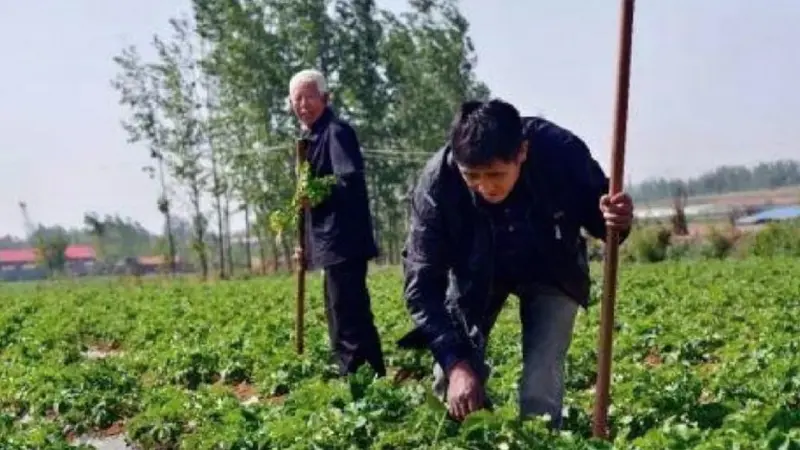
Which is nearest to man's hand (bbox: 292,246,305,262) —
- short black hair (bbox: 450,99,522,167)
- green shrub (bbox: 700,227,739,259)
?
short black hair (bbox: 450,99,522,167)

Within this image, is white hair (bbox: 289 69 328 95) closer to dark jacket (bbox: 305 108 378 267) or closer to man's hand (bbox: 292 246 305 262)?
dark jacket (bbox: 305 108 378 267)

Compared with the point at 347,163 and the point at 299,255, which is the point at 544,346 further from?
the point at 299,255

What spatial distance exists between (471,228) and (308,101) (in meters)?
3.49

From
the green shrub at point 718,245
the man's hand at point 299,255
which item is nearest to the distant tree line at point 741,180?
the green shrub at point 718,245

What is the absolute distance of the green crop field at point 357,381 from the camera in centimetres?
486

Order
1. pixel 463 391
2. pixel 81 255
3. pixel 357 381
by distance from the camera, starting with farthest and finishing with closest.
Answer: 1. pixel 81 255
2. pixel 357 381
3. pixel 463 391

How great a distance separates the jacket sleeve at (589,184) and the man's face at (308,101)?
11.4 feet

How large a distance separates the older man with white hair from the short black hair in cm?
379

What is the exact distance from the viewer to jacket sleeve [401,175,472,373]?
15.5ft

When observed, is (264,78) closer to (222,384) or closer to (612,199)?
(222,384)

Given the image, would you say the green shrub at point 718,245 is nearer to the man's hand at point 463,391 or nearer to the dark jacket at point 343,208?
the dark jacket at point 343,208

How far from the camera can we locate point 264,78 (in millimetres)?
47312

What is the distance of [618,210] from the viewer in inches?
178

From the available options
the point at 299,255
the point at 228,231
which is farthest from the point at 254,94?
the point at 299,255
